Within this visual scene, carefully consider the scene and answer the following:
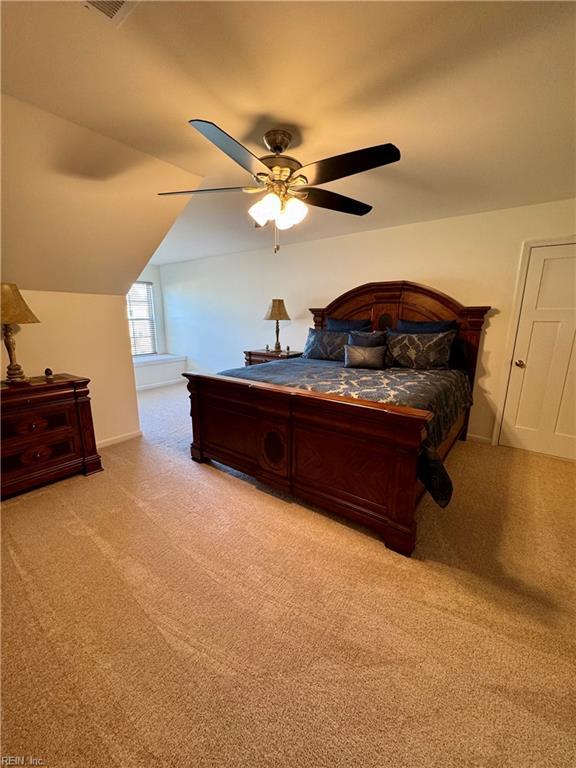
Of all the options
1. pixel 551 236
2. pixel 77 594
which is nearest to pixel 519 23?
pixel 551 236

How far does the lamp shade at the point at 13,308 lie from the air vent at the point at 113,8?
184 cm

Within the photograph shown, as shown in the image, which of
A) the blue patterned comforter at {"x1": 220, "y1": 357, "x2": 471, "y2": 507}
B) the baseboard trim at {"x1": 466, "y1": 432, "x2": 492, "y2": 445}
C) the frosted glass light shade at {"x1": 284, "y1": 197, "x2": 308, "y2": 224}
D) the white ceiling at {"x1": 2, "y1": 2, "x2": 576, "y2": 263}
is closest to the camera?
the white ceiling at {"x1": 2, "y1": 2, "x2": 576, "y2": 263}

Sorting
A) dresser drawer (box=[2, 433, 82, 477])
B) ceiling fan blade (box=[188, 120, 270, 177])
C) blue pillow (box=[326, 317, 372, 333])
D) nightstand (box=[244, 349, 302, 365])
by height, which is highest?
ceiling fan blade (box=[188, 120, 270, 177])

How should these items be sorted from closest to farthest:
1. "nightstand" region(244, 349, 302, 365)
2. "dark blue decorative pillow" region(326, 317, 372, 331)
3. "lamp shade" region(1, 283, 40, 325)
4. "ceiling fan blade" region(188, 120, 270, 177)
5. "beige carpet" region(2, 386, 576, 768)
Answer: "beige carpet" region(2, 386, 576, 768) < "ceiling fan blade" region(188, 120, 270, 177) < "lamp shade" region(1, 283, 40, 325) < "dark blue decorative pillow" region(326, 317, 372, 331) < "nightstand" region(244, 349, 302, 365)

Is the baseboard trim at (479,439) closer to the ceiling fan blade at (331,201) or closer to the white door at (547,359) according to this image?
the white door at (547,359)

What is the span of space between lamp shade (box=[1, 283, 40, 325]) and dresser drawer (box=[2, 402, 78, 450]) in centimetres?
65

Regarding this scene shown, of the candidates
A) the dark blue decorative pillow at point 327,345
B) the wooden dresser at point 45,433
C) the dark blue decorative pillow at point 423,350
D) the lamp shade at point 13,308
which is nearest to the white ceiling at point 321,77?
the lamp shade at point 13,308

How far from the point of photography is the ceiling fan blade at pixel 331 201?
6.14 ft

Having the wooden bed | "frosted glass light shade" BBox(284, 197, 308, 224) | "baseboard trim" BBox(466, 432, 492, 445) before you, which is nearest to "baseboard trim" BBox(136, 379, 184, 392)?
the wooden bed

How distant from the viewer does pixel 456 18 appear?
1.12m

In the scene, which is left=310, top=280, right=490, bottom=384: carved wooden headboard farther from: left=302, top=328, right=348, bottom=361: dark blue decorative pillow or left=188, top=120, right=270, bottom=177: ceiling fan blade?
left=188, top=120, right=270, bottom=177: ceiling fan blade

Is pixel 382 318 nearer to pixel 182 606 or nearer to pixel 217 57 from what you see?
pixel 217 57

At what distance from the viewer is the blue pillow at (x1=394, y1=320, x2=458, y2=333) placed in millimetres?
3154

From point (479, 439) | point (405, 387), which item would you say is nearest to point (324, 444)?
point (405, 387)
